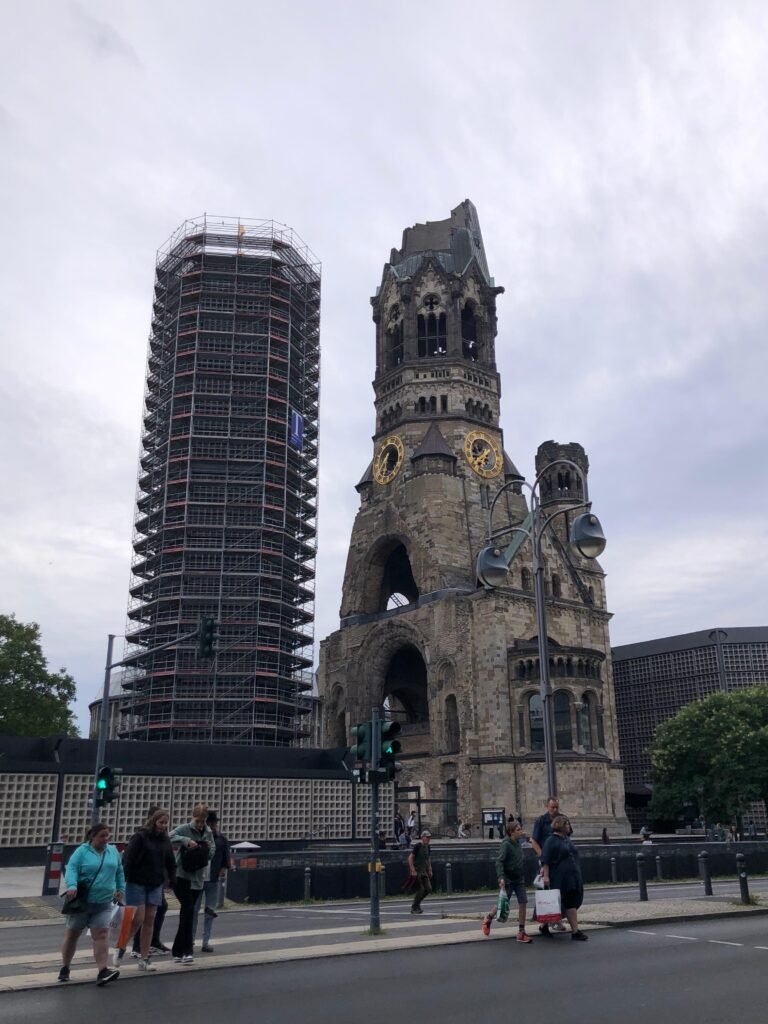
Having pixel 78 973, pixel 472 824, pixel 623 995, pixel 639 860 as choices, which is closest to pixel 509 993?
pixel 623 995

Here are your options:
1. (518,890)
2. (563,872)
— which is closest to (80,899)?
(518,890)

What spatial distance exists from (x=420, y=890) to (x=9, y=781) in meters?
19.8

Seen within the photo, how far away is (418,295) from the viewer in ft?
236

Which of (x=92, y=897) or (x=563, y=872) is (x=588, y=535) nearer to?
(x=563, y=872)

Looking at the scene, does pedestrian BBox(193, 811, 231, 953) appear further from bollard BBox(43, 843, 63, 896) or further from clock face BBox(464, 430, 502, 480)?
clock face BBox(464, 430, 502, 480)

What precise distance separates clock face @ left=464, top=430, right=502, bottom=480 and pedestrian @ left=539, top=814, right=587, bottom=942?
53.1 m

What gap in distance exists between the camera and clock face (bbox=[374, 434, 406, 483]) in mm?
67688

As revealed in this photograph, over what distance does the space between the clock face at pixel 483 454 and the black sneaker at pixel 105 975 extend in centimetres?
5713

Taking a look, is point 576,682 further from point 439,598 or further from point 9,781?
point 9,781

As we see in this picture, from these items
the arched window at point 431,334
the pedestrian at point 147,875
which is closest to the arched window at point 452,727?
the arched window at point 431,334

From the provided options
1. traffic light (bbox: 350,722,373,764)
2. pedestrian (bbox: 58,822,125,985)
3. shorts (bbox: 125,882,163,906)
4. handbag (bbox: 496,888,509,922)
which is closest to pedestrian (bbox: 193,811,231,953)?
shorts (bbox: 125,882,163,906)

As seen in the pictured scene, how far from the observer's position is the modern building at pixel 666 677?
243ft

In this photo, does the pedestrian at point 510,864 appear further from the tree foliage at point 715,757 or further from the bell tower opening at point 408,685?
the bell tower opening at point 408,685

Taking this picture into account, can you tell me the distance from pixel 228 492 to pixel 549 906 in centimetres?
5295
